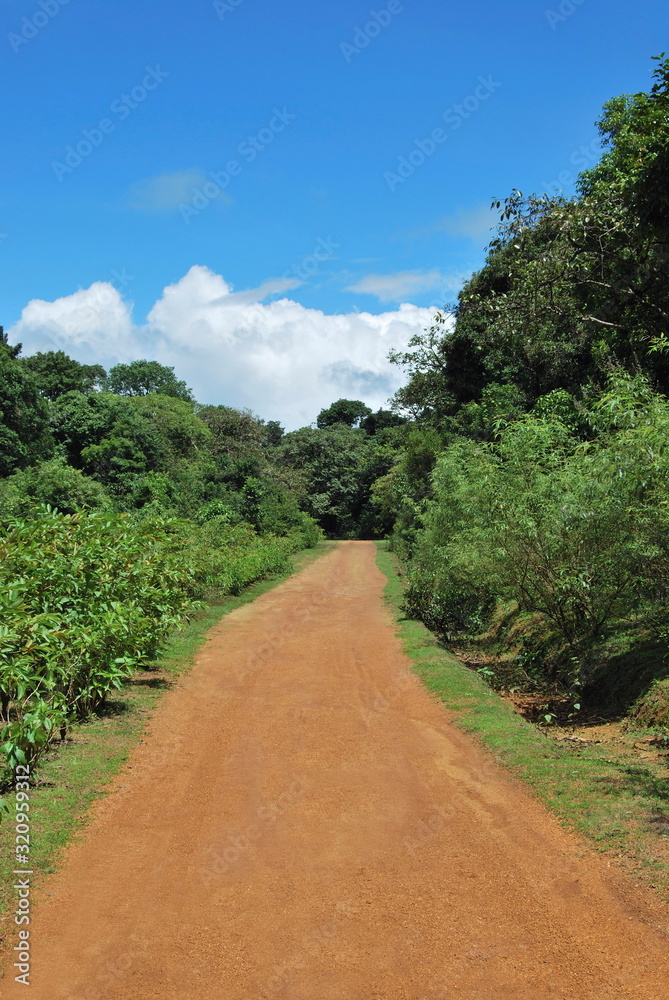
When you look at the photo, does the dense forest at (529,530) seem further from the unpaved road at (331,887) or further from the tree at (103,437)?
the tree at (103,437)

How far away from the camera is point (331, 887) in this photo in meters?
4.40

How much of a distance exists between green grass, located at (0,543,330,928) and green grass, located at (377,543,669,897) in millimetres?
3673

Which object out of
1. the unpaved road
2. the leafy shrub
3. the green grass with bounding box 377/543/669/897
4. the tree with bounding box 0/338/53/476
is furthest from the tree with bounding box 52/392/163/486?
the unpaved road

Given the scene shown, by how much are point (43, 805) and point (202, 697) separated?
389cm

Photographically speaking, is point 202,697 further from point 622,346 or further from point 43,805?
point 622,346

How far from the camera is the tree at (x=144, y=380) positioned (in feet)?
265

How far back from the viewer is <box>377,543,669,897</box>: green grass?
4.76 metres

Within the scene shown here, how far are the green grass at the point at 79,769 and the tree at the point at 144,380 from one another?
2908 inches

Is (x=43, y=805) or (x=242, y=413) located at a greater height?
(x=242, y=413)

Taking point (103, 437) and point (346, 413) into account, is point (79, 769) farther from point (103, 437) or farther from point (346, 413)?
point (346, 413)

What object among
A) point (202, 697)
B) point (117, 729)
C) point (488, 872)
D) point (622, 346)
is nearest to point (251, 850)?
point (488, 872)

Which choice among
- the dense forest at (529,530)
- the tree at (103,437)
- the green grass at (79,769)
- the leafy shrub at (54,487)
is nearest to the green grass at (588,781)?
the dense forest at (529,530)

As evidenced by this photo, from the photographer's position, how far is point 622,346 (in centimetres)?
1470

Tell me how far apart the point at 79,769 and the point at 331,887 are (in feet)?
9.65
